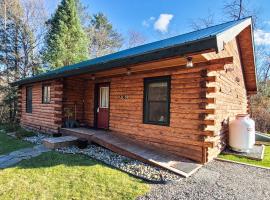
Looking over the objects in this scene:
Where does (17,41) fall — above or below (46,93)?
above

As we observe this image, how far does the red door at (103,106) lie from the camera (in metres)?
8.01

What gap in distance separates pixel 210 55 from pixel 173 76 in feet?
3.74

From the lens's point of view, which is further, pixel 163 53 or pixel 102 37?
pixel 102 37

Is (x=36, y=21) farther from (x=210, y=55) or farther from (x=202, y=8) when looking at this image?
(x=210, y=55)

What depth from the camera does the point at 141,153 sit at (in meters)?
5.47

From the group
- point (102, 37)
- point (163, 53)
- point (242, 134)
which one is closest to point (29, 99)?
point (163, 53)

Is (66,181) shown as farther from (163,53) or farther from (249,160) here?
(249,160)

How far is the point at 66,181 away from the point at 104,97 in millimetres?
4552

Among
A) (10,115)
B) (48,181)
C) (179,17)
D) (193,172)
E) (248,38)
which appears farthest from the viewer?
(179,17)

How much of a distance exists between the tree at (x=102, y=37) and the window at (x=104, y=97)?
52.6 feet

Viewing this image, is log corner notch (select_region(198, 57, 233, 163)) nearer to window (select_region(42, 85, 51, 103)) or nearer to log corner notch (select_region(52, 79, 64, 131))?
log corner notch (select_region(52, 79, 64, 131))

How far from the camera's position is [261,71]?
18125 millimetres

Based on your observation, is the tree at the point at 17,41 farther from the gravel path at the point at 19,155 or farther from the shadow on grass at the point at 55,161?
the shadow on grass at the point at 55,161

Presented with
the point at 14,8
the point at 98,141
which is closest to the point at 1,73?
the point at 14,8
